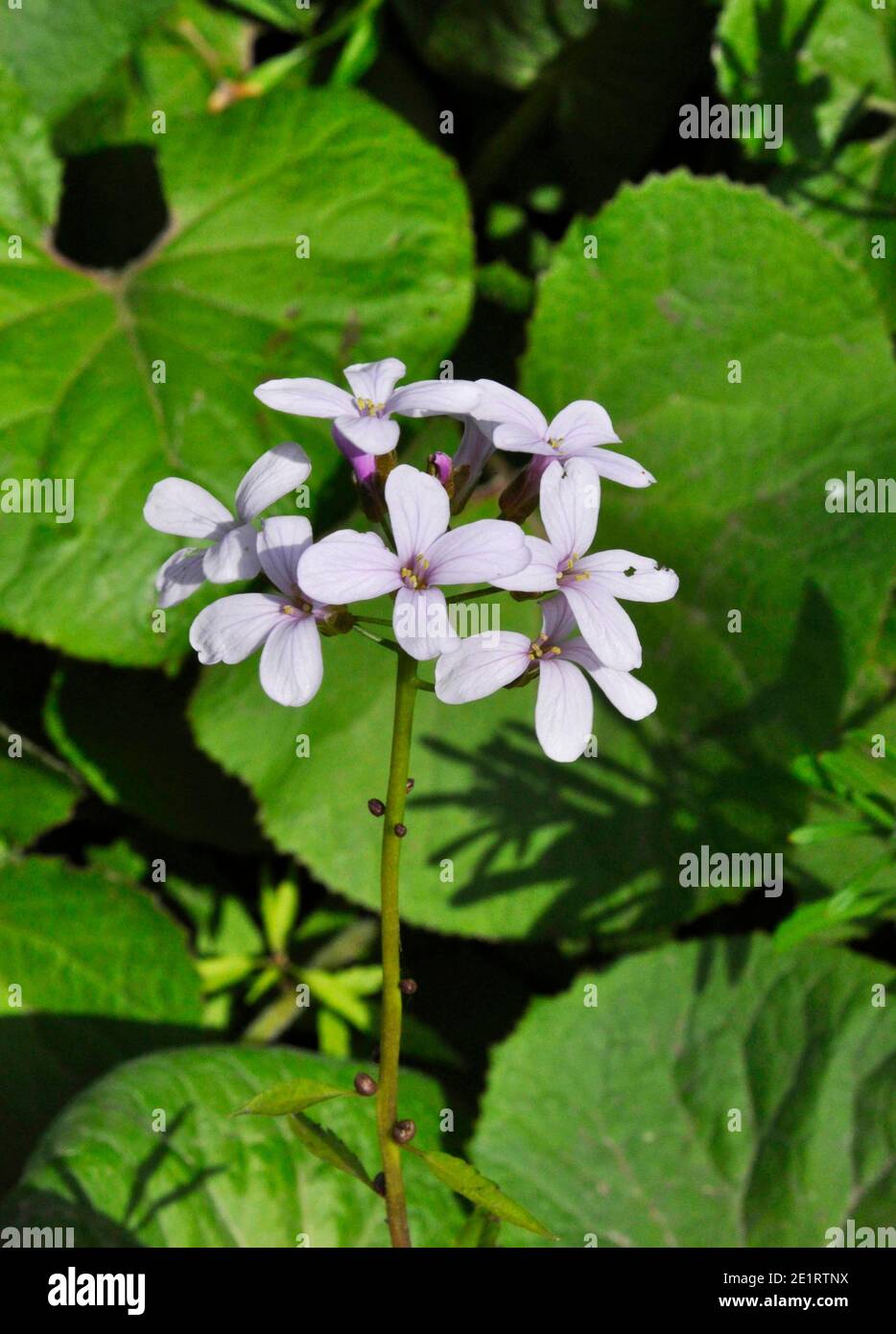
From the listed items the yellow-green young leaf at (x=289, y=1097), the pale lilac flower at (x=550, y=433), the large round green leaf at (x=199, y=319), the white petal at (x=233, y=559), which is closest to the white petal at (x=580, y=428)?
the pale lilac flower at (x=550, y=433)

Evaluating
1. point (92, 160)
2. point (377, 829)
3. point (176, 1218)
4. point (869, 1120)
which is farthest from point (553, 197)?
point (176, 1218)

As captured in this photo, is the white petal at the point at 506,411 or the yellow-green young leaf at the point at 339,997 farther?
the yellow-green young leaf at the point at 339,997

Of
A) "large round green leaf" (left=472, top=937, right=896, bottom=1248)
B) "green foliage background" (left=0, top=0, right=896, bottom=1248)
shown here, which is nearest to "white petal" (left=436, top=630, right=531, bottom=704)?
"green foliage background" (left=0, top=0, right=896, bottom=1248)

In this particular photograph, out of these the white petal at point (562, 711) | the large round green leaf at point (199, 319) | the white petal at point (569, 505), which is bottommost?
the white petal at point (562, 711)

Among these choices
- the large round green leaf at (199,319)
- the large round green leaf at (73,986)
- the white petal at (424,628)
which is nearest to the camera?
the white petal at (424,628)

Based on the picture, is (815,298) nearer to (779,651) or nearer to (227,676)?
(779,651)

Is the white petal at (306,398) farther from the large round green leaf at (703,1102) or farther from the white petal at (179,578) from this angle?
the large round green leaf at (703,1102)

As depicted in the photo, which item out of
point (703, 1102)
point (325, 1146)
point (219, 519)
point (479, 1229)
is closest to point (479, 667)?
point (219, 519)

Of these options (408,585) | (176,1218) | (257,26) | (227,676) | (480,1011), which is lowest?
(176,1218)
